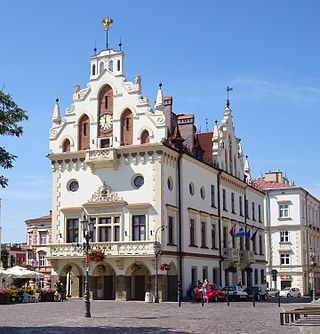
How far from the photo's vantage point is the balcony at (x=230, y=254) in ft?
195

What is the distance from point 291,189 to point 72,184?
42.1m

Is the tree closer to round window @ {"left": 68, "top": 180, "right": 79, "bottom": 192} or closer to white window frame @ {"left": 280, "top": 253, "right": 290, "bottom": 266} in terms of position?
round window @ {"left": 68, "top": 180, "right": 79, "bottom": 192}

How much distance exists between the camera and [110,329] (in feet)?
75.1

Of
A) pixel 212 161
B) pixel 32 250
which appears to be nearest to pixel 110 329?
pixel 212 161

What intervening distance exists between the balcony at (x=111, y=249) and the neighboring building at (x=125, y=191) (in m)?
0.07

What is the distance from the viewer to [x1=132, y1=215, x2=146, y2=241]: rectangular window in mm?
48281

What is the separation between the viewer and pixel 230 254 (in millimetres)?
59781

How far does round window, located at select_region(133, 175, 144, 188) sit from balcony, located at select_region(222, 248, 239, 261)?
14.1 meters

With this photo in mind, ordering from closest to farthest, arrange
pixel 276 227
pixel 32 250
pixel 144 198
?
pixel 144 198 < pixel 276 227 < pixel 32 250

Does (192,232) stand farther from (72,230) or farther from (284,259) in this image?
(284,259)

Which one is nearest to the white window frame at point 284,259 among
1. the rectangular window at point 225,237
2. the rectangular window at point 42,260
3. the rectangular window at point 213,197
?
the rectangular window at point 225,237

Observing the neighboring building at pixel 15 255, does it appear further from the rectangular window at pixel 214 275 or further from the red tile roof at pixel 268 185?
the rectangular window at pixel 214 275

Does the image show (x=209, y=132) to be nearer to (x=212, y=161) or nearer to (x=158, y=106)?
(x=212, y=161)

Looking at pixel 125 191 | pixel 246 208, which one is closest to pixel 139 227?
pixel 125 191
